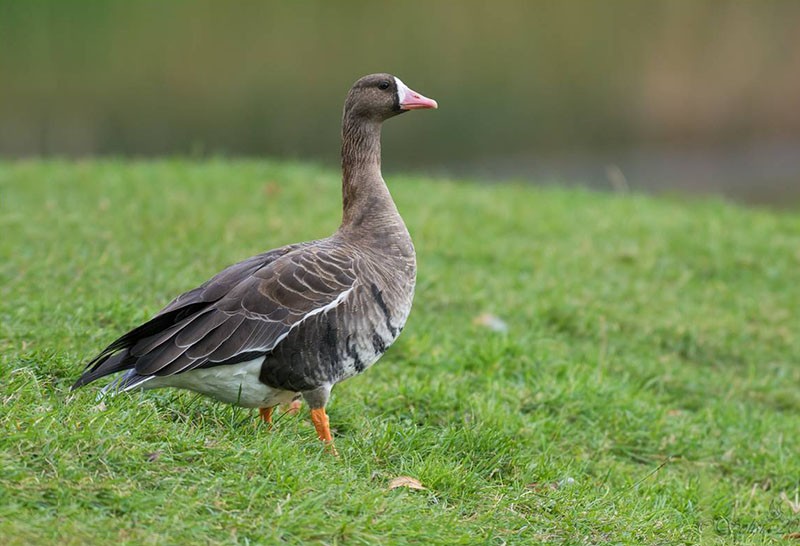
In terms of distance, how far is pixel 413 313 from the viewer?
6.67 meters

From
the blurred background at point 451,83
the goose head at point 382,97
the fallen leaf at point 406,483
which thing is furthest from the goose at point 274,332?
the blurred background at point 451,83

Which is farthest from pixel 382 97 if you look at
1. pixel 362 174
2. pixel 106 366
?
pixel 106 366

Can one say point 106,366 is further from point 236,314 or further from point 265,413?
point 265,413

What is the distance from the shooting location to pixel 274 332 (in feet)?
13.4

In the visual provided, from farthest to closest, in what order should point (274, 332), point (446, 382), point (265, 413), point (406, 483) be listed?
point (446, 382)
point (265, 413)
point (274, 332)
point (406, 483)

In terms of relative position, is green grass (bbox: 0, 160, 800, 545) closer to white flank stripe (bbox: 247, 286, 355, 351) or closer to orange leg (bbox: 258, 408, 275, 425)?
orange leg (bbox: 258, 408, 275, 425)

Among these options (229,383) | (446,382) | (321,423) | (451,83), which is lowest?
(446,382)

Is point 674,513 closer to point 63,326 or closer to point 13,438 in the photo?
point 13,438

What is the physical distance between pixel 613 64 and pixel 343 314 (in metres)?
16.0

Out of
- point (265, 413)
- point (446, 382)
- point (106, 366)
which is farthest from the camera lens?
point (446, 382)

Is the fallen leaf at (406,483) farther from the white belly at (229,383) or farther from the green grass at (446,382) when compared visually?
the white belly at (229,383)

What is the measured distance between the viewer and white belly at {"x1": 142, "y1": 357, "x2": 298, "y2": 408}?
4027mm

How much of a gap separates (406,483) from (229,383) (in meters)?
0.85

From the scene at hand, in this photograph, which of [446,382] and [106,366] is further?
[446,382]
